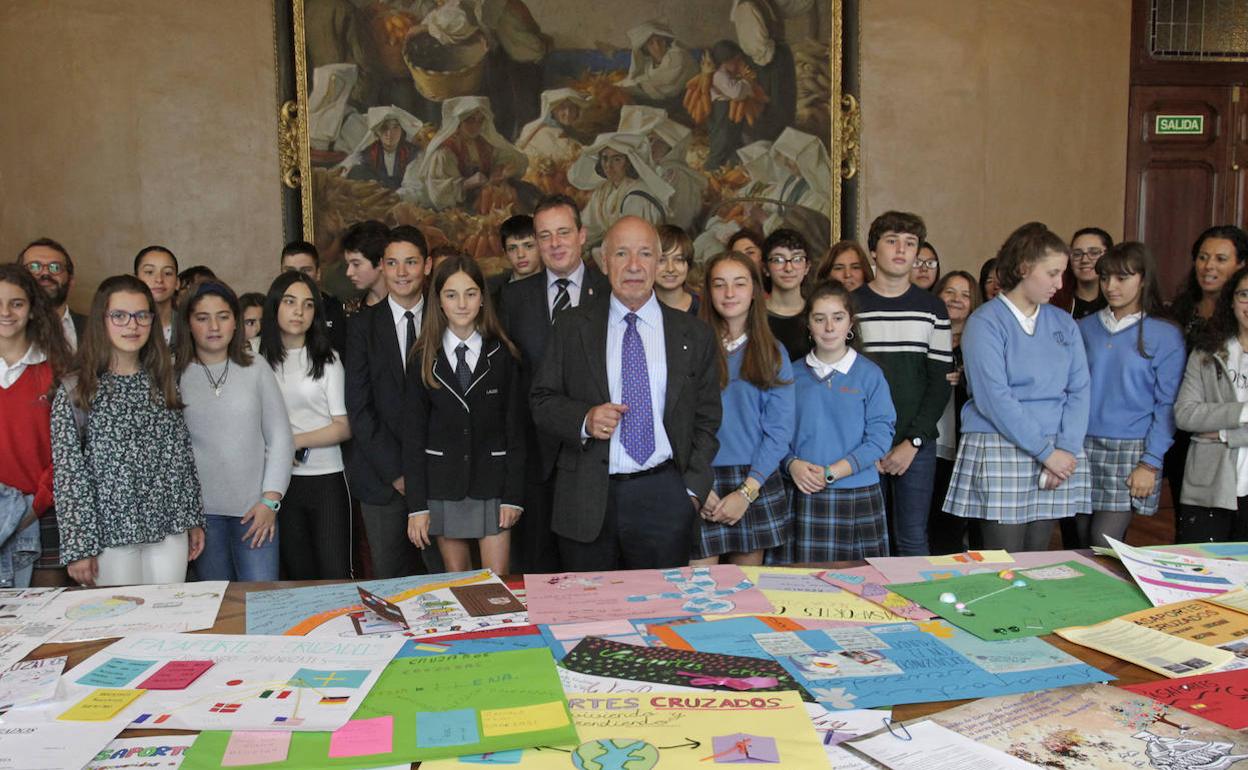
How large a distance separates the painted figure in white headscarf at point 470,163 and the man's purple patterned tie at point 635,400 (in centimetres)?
414

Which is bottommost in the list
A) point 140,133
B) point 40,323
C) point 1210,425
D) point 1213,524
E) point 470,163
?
point 1213,524

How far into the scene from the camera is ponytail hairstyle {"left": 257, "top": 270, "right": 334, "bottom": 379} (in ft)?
12.3

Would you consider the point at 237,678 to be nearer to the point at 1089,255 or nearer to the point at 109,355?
the point at 109,355

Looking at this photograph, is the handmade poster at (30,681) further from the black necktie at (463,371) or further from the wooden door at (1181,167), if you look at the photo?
the wooden door at (1181,167)

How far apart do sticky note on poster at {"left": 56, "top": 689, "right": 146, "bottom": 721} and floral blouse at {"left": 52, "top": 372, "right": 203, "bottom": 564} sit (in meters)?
1.43

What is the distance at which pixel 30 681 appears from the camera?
164 centimetres

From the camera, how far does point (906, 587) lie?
2.14 metres

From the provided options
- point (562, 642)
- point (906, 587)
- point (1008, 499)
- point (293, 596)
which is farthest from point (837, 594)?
point (1008, 499)

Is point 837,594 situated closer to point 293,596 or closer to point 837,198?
point 293,596

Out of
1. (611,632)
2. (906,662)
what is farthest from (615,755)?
(906,662)

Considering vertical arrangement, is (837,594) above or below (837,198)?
below

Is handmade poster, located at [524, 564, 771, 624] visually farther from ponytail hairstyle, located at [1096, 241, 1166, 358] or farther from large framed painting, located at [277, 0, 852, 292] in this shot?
large framed painting, located at [277, 0, 852, 292]

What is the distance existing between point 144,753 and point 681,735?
80 centimetres

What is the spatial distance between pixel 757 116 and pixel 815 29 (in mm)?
817
